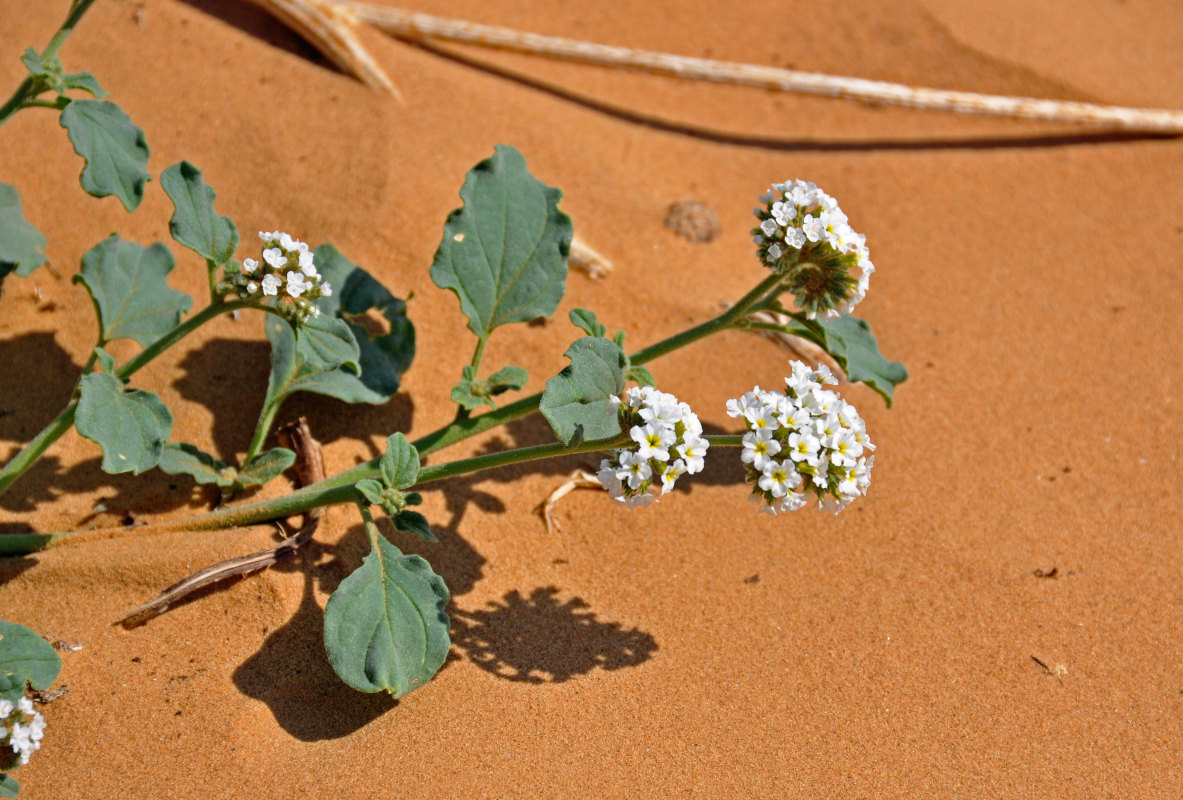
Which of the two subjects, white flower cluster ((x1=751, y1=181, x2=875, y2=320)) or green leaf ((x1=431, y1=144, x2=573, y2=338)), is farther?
green leaf ((x1=431, y1=144, x2=573, y2=338))

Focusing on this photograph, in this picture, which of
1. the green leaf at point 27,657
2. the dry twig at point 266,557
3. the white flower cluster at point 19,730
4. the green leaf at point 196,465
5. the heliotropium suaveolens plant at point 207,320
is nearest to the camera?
the white flower cluster at point 19,730

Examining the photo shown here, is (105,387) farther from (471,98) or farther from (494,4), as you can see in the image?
(494,4)

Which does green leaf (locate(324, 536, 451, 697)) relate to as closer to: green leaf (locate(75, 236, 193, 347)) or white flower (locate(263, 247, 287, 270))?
white flower (locate(263, 247, 287, 270))

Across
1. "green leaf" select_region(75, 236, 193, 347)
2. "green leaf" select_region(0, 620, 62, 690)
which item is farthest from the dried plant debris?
"green leaf" select_region(0, 620, 62, 690)

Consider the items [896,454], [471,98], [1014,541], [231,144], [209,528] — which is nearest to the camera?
[209,528]

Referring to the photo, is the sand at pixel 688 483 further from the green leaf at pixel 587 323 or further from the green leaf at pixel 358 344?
the green leaf at pixel 587 323

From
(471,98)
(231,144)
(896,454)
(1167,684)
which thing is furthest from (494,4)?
(1167,684)

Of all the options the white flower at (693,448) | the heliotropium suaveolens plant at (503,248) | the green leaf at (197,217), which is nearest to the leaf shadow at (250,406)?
the heliotropium suaveolens plant at (503,248)
